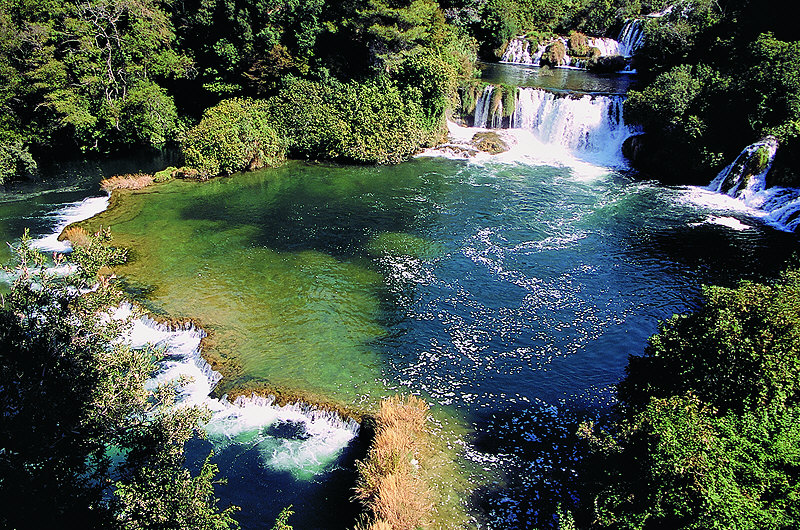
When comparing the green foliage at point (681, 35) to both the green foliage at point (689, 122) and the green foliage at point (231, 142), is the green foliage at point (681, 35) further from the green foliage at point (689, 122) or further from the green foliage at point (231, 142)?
the green foliage at point (231, 142)

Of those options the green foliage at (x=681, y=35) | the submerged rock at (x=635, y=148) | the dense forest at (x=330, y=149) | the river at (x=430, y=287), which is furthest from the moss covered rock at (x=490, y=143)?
the green foliage at (x=681, y=35)

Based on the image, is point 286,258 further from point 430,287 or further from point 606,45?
point 606,45

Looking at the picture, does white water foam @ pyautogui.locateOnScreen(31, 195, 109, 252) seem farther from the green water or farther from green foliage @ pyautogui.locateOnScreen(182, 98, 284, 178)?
green foliage @ pyautogui.locateOnScreen(182, 98, 284, 178)

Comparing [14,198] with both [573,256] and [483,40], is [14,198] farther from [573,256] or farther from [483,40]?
[483,40]

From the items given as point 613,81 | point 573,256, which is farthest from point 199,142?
point 613,81

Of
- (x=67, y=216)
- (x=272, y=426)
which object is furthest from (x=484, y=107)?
(x=272, y=426)
